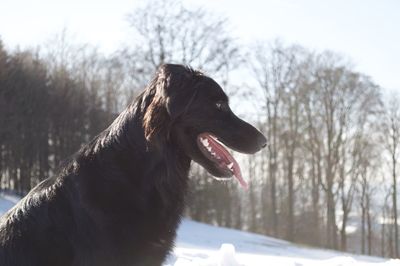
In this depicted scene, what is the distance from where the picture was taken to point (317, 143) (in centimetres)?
4572

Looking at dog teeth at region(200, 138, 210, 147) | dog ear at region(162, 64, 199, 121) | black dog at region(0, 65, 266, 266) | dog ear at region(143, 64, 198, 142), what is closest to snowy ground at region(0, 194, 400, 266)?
black dog at region(0, 65, 266, 266)

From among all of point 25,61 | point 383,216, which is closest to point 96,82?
point 25,61

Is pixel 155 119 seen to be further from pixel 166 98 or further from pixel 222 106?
pixel 222 106

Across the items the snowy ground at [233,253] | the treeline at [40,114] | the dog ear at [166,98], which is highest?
the treeline at [40,114]

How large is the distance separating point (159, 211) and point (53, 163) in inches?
1176

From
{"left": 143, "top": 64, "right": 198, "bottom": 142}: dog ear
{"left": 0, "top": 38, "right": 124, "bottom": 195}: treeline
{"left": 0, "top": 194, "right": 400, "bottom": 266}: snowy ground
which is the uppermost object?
{"left": 0, "top": 38, "right": 124, "bottom": 195}: treeline

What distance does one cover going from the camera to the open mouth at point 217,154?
13.1 ft

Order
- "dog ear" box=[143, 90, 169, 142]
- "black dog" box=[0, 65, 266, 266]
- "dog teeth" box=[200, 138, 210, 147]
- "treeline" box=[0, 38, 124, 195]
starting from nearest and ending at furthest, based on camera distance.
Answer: "black dog" box=[0, 65, 266, 266], "dog ear" box=[143, 90, 169, 142], "dog teeth" box=[200, 138, 210, 147], "treeline" box=[0, 38, 124, 195]

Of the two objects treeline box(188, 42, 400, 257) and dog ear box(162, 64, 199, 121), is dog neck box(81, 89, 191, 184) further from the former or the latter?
treeline box(188, 42, 400, 257)

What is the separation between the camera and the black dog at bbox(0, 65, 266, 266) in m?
3.56

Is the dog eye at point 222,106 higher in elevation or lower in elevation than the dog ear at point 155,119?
higher

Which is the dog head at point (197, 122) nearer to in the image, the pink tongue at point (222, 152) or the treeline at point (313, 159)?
the pink tongue at point (222, 152)

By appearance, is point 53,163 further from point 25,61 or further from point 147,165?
point 147,165

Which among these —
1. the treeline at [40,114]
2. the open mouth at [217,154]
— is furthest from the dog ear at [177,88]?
the treeline at [40,114]
